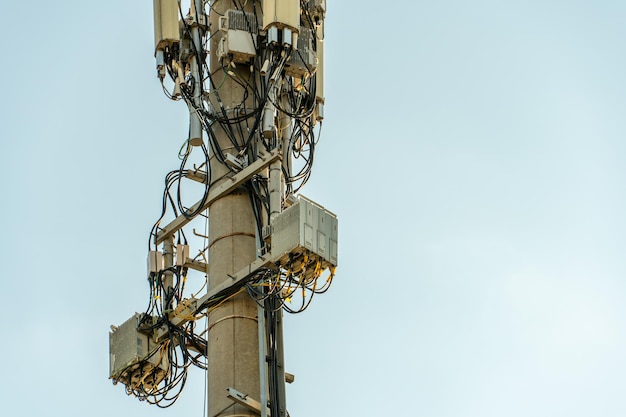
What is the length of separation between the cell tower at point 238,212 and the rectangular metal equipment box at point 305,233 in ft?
0.08

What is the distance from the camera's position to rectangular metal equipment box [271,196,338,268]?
28344mm

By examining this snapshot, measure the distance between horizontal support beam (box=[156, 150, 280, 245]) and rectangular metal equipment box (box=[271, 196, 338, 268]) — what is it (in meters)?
1.69

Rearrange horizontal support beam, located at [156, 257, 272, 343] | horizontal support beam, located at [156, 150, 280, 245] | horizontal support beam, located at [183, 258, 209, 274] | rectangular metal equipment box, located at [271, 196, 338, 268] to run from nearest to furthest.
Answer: rectangular metal equipment box, located at [271, 196, 338, 268], horizontal support beam, located at [156, 257, 272, 343], horizontal support beam, located at [156, 150, 280, 245], horizontal support beam, located at [183, 258, 209, 274]

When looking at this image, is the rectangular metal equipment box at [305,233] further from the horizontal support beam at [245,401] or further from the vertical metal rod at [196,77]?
the vertical metal rod at [196,77]

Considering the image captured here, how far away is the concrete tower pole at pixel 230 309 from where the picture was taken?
28766mm

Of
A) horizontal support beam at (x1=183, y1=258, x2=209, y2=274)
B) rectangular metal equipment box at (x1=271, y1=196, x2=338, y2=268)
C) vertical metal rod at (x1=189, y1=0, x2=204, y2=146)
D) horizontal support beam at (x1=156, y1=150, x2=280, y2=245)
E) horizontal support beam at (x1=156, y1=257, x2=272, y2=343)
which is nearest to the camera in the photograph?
rectangular metal equipment box at (x1=271, y1=196, x2=338, y2=268)

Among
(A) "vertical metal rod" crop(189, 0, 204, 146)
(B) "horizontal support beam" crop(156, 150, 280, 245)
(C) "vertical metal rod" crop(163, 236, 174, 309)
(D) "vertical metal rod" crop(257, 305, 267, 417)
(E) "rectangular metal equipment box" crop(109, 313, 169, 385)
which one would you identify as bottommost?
(D) "vertical metal rod" crop(257, 305, 267, 417)

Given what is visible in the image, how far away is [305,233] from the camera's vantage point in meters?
28.3

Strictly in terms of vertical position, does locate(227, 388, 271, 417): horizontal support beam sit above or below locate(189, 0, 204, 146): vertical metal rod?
below

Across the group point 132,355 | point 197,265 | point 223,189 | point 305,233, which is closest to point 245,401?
point 305,233

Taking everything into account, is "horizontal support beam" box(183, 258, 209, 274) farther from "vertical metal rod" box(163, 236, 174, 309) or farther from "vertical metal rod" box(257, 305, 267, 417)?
"vertical metal rod" box(257, 305, 267, 417)

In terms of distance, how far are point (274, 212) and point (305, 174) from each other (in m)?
3.00

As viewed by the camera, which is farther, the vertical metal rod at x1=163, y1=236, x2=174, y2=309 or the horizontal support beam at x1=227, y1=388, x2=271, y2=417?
the vertical metal rod at x1=163, y1=236, x2=174, y2=309

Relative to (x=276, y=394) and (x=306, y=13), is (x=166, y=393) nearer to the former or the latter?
(x=276, y=394)
